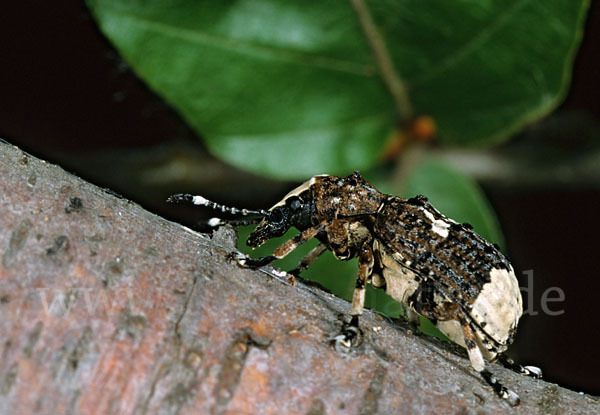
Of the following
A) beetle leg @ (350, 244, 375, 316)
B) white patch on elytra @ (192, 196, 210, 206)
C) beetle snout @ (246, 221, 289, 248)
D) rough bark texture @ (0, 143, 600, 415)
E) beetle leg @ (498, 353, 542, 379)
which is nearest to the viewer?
rough bark texture @ (0, 143, 600, 415)

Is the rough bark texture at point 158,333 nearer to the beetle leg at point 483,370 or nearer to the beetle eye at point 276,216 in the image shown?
the beetle leg at point 483,370

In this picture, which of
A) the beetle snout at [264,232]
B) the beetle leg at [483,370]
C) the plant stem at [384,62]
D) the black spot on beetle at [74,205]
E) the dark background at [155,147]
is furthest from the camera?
the dark background at [155,147]

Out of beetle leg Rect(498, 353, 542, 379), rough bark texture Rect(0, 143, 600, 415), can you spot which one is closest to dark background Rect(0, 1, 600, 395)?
beetle leg Rect(498, 353, 542, 379)

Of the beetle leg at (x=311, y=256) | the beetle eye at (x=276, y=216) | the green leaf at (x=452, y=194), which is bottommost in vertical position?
the beetle leg at (x=311, y=256)

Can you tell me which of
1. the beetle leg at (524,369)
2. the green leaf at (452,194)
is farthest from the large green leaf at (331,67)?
the beetle leg at (524,369)

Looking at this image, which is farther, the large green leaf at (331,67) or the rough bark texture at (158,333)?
the large green leaf at (331,67)

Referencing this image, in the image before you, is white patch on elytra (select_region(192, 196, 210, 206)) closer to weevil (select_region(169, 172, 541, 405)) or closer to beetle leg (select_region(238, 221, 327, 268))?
weevil (select_region(169, 172, 541, 405))

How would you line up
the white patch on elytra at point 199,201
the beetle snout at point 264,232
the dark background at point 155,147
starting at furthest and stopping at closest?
1. the dark background at point 155,147
2. the beetle snout at point 264,232
3. the white patch on elytra at point 199,201
